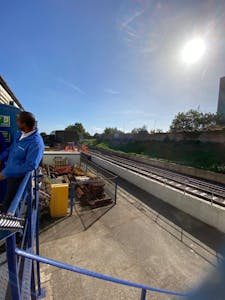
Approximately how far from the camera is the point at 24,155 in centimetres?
183

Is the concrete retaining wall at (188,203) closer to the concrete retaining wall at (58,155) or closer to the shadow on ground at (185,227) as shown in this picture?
the shadow on ground at (185,227)

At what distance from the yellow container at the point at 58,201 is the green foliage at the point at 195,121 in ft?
80.7

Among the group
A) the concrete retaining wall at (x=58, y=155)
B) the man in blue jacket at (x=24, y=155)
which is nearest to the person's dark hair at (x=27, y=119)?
the man in blue jacket at (x=24, y=155)

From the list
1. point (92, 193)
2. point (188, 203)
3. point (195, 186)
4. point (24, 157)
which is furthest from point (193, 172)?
point (24, 157)

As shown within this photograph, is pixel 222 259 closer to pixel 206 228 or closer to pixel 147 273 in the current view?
pixel 206 228

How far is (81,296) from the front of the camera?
9.51 ft

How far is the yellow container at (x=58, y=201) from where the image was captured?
5543mm

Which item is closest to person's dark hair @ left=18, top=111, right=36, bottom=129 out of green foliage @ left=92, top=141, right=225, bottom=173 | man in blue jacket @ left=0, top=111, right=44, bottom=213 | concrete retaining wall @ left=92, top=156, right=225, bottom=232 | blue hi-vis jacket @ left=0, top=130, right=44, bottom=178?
man in blue jacket @ left=0, top=111, right=44, bottom=213

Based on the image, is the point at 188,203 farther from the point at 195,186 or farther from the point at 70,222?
the point at 70,222

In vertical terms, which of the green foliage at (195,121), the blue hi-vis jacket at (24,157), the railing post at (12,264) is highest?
the green foliage at (195,121)

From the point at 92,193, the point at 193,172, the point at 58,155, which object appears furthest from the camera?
the point at 193,172

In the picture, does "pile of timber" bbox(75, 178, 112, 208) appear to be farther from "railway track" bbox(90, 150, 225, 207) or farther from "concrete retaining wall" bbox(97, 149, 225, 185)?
"concrete retaining wall" bbox(97, 149, 225, 185)

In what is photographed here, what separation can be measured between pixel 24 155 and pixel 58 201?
4298 millimetres

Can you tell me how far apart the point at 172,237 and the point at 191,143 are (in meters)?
18.9
